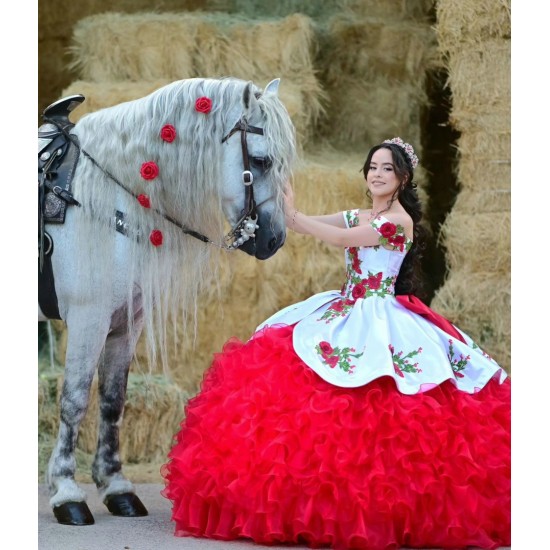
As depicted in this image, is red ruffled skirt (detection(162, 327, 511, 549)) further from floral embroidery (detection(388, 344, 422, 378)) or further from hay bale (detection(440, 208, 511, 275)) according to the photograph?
hay bale (detection(440, 208, 511, 275))

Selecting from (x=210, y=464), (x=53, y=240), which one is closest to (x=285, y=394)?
(x=210, y=464)

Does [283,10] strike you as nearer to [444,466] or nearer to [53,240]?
[53,240]

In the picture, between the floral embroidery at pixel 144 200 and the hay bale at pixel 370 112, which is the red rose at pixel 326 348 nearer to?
the floral embroidery at pixel 144 200

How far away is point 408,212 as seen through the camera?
3510mm

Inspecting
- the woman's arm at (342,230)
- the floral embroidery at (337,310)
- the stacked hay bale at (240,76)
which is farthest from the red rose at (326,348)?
the stacked hay bale at (240,76)

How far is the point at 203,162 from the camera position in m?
3.31

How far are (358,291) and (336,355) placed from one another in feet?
1.03

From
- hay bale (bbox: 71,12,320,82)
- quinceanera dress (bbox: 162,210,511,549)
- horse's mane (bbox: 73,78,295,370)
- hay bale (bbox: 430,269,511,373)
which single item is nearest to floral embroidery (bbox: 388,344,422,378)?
quinceanera dress (bbox: 162,210,511,549)

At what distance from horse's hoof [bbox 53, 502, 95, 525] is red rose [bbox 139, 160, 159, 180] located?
1145 millimetres

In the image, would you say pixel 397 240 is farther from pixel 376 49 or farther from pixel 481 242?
pixel 376 49

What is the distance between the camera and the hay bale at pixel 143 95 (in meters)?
4.75

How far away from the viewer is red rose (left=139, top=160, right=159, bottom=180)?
3.33 meters

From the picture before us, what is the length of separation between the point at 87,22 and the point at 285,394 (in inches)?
115

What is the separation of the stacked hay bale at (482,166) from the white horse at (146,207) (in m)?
1.57
